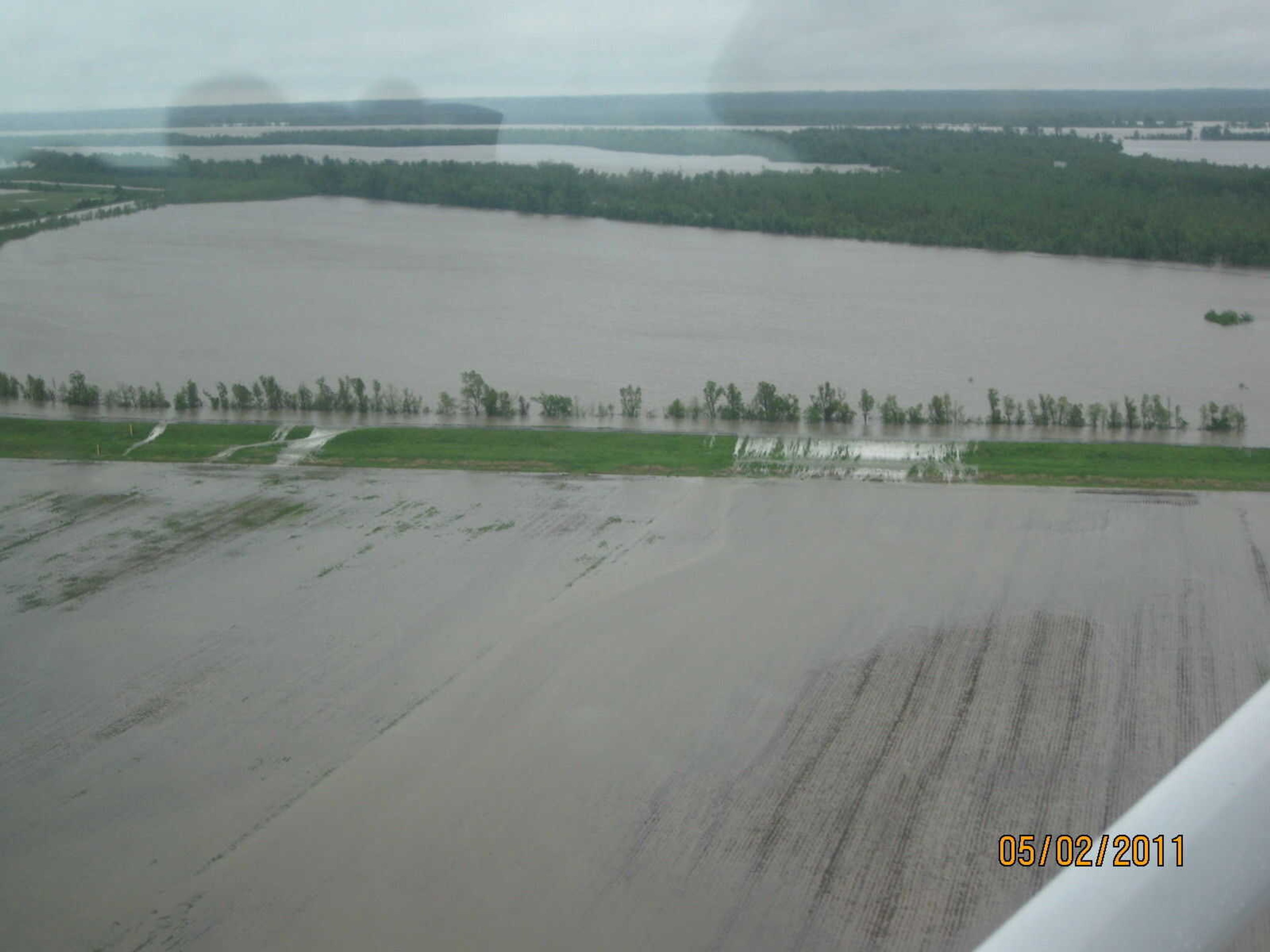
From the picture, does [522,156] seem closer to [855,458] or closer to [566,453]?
[566,453]

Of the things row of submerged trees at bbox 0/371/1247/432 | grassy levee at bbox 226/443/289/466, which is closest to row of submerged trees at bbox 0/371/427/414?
row of submerged trees at bbox 0/371/1247/432

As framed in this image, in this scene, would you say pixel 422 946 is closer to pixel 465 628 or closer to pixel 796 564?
pixel 465 628

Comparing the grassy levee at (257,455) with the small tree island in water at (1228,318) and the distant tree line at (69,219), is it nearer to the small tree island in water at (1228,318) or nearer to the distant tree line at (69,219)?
the small tree island in water at (1228,318)

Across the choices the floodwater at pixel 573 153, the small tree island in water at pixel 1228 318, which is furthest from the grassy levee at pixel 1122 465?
the floodwater at pixel 573 153

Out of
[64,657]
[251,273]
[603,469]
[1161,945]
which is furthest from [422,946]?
Answer: [251,273]

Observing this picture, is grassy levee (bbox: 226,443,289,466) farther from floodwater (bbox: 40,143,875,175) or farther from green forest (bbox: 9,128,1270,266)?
floodwater (bbox: 40,143,875,175)
